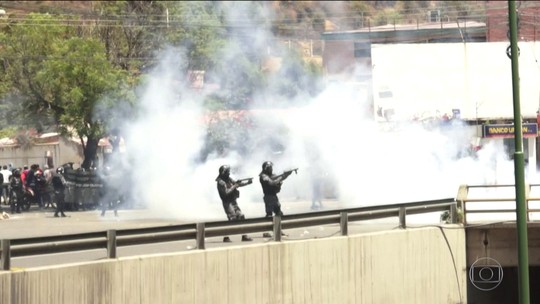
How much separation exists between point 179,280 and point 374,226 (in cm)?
637

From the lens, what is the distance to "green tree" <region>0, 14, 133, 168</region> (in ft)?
104

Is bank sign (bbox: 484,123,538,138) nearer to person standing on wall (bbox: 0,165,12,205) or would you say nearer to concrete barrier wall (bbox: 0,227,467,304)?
concrete barrier wall (bbox: 0,227,467,304)

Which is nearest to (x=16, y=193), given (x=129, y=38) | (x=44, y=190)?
(x=44, y=190)

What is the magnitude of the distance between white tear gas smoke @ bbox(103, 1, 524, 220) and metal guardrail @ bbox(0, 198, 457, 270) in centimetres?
887

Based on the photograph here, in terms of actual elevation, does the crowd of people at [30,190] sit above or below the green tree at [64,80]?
below

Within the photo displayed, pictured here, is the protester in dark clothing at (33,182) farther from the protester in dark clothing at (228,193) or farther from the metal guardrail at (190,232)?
the metal guardrail at (190,232)

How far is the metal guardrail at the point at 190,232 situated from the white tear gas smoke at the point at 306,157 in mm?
8871

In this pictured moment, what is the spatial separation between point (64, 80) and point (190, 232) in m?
17.8

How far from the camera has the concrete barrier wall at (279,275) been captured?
43.9 feet

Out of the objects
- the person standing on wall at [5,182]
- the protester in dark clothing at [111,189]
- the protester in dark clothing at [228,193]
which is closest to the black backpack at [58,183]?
the protester in dark clothing at [111,189]

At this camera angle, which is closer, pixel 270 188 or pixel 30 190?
pixel 270 188

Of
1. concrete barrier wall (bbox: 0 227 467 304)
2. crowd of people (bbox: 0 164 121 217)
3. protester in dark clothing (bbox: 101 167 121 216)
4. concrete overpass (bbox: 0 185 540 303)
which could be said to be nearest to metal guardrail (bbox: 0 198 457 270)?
concrete overpass (bbox: 0 185 540 303)

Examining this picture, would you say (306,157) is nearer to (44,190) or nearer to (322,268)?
(44,190)

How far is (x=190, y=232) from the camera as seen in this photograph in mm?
15156
